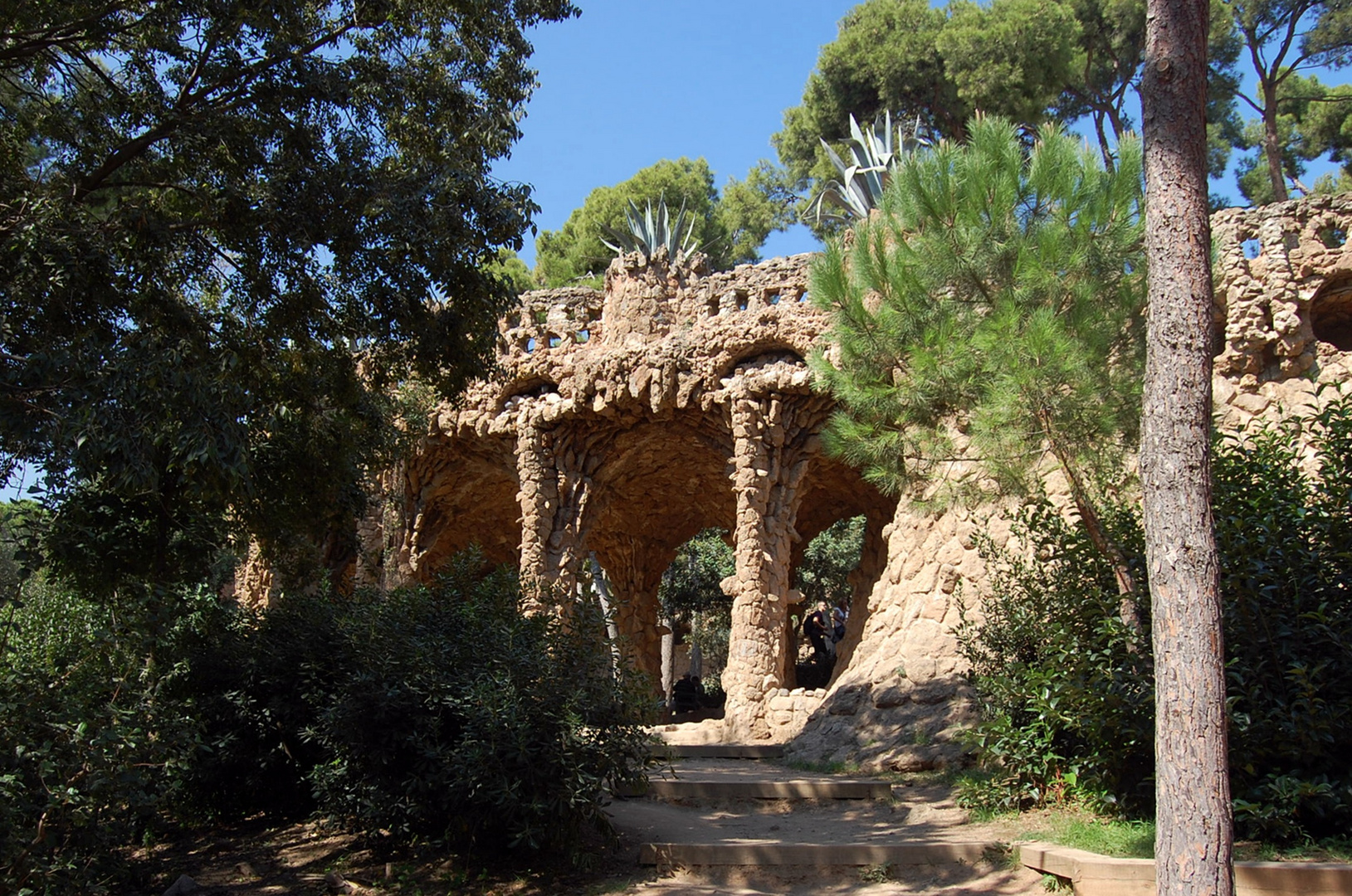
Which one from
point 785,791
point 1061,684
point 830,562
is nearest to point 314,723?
point 785,791

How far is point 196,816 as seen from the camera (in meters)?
8.16

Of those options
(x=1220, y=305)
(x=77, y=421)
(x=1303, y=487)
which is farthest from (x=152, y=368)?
(x=1220, y=305)

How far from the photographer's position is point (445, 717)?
664cm

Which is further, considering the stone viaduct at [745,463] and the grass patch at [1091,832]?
the stone viaduct at [745,463]

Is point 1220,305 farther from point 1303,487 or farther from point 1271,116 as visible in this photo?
point 1271,116

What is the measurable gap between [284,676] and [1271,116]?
21711mm

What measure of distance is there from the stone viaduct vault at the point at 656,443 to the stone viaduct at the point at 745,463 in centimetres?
3

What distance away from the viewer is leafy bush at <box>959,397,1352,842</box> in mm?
5719

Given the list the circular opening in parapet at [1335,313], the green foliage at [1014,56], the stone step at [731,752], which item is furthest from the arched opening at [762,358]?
the green foliage at [1014,56]

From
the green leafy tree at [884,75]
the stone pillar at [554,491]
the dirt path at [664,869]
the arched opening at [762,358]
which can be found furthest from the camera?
the green leafy tree at [884,75]

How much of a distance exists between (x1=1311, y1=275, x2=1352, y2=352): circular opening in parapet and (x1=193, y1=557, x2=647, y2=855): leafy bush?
779 cm

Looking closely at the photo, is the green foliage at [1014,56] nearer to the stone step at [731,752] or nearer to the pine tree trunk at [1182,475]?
the stone step at [731,752]

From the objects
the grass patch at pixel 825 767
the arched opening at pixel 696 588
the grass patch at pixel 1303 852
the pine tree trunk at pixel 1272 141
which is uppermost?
the pine tree trunk at pixel 1272 141

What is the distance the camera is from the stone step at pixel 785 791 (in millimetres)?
8359
